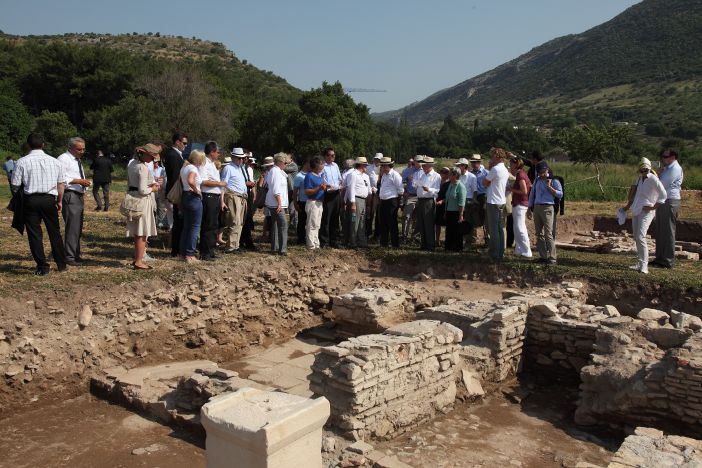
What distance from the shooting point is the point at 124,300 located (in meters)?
8.40

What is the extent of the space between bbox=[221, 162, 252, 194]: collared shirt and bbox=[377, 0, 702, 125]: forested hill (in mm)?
61199

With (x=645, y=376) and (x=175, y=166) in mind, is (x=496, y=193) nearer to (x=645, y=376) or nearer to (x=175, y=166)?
(x=645, y=376)

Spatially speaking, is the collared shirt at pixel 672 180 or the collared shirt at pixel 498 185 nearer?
the collared shirt at pixel 672 180

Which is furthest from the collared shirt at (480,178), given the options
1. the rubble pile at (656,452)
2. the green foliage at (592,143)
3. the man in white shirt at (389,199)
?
the green foliage at (592,143)

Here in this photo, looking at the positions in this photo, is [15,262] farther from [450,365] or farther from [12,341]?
[450,365]

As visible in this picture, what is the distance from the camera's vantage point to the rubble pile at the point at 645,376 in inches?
250

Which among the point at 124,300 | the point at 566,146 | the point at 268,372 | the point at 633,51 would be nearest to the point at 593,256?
the point at 268,372

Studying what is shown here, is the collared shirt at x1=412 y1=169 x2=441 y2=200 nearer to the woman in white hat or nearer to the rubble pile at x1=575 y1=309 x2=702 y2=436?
the woman in white hat

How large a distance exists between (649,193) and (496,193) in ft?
8.51

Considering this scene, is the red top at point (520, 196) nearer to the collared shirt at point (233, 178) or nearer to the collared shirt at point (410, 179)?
the collared shirt at point (410, 179)

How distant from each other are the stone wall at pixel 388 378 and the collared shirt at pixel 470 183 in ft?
19.3

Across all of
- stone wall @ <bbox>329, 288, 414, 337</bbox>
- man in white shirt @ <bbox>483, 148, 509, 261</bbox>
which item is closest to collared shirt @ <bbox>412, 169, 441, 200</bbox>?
man in white shirt @ <bbox>483, 148, 509, 261</bbox>

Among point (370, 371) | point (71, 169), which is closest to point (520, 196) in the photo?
point (370, 371)

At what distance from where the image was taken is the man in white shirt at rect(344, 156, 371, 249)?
12094mm
